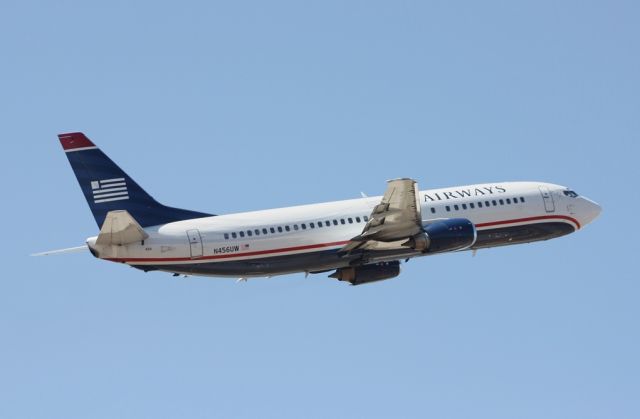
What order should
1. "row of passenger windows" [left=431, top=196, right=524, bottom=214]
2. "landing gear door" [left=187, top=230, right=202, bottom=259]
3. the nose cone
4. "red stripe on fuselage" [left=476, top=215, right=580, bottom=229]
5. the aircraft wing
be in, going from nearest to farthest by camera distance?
the aircraft wing, "landing gear door" [left=187, top=230, right=202, bottom=259], "row of passenger windows" [left=431, top=196, right=524, bottom=214], "red stripe on fuselage" [left=476, top=215, right=580, bottom=229], the nose cone

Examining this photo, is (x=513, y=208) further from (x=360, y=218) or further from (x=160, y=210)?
(x=160, y=210)

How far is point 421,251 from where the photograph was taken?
64812mm

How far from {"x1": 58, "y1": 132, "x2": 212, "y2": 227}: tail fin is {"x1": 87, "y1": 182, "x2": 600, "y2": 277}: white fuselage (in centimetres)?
91

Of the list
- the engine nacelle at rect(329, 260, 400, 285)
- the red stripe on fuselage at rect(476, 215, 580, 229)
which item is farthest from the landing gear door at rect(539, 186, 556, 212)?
the engine nacelle at rect(329, 260, 400, 285)

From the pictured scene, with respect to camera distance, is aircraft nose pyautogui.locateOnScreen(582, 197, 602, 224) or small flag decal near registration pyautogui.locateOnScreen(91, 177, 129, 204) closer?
small flag decal near registration pyautogui.locateOnScreen(91, 177, 129, 204)

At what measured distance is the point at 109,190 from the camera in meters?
63.0

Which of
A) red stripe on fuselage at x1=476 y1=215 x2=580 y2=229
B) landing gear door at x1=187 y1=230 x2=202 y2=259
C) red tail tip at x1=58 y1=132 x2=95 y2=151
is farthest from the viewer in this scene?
red stripe on fuselage at x1=476 y1=215 x2=580 y2=229

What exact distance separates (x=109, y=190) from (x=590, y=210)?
2603cm

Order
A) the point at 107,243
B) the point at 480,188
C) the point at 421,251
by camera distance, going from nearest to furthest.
Result: the point at 107,243 < the point at 421,251 < the point at 480,188

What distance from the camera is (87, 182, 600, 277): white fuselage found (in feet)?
204

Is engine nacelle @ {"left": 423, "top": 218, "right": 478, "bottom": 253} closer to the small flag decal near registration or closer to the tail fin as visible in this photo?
the tail fin

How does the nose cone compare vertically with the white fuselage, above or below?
above

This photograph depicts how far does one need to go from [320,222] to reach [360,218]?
2.14 metres

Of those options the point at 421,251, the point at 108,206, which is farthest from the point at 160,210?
the point at 421,251
